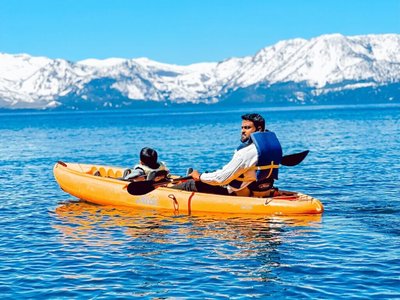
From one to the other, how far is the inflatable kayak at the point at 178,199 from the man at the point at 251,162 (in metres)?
0.50

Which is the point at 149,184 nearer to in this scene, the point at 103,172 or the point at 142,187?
the point at 142,187

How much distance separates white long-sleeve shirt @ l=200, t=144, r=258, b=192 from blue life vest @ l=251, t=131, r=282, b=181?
149 millimetres

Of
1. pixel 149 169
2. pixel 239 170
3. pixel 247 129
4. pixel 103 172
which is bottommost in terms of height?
pixel 103 172

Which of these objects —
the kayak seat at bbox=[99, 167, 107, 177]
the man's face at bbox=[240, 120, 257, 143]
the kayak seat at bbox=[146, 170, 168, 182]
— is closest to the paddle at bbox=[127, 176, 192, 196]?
the kayak seat at bbox=[146, 170, 168, 182]

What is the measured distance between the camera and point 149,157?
66.3 feet

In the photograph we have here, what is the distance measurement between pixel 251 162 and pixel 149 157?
3.60m

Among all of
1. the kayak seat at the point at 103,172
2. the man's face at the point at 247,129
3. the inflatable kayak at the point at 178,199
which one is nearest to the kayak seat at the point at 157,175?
the inflatable kayak at the point at 178,199

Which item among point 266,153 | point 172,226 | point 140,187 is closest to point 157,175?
point 140,187

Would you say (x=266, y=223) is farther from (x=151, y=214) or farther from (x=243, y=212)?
(x=151, y=214)

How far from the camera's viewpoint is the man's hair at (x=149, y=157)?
2006 cm

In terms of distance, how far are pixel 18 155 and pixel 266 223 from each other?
37.3 metres

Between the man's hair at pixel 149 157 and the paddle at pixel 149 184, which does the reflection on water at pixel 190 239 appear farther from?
the man's hair at pixel 149 157

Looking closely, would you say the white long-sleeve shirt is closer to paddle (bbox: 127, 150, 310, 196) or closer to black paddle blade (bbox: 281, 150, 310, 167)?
paddle (bbox: 127, 150, 310, 196)

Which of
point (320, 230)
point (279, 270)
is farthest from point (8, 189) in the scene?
point (279, 270)
